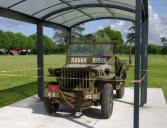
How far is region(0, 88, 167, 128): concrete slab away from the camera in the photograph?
5.24 metres

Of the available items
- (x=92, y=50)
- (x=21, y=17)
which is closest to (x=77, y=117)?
(x=92, y=50)

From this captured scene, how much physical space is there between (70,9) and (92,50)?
1.63m

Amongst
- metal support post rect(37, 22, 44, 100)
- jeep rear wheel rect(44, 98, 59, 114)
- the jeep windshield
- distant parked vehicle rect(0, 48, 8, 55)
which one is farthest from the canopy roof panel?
distant parked vehicle rect(0, 48, 8, 55)

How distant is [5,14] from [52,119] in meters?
3.10

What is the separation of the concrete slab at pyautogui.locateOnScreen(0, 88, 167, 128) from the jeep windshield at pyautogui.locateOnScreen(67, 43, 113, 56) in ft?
5.55

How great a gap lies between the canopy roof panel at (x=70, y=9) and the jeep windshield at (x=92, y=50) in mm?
1230

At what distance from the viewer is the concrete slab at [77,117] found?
5242mm

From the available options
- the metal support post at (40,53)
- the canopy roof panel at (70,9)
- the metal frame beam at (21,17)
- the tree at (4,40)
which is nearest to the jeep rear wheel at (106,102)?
the canopy roof panel at (70,9)

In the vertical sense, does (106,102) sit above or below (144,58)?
below

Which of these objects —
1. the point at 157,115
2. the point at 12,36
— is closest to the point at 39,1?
the point at 157,115

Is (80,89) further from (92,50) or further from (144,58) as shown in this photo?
(144,58)

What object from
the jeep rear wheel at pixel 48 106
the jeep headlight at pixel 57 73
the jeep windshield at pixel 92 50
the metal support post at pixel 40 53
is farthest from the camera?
the metal support post at pixel 40 53

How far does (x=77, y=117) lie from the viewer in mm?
5867

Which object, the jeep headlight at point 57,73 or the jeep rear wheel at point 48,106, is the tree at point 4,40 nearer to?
the jeep rear wheel at point 48,106
